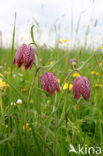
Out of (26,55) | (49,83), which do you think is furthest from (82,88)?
(26,55)

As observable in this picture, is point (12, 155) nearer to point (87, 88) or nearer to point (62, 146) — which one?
point (62, 146)

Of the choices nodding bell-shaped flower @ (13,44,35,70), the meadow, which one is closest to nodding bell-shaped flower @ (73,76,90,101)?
the meadow

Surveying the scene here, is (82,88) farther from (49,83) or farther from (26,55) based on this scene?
(26,55)

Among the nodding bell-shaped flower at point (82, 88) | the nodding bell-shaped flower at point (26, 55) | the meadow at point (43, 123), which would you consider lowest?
the meadow at point (43, 123)

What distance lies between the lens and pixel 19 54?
74 cm

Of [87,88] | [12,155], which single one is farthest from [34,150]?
[87,88]

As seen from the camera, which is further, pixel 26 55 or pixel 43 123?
pixel 43 123

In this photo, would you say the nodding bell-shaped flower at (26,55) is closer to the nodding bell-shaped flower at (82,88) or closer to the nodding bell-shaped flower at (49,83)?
the nodding bell-shaped flower at (49,83)

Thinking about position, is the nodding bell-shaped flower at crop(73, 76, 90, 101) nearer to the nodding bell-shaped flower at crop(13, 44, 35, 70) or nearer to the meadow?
the meadow

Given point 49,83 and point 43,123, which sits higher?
point 49,83

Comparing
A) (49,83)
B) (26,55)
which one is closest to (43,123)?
(49,83)

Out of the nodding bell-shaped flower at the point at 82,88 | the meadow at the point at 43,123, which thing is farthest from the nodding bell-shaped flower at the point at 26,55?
the nodding bell-shaped flower at the point at 82,88

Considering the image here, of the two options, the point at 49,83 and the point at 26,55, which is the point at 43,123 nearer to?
the point at 49,83

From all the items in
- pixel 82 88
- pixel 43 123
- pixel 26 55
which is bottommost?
pixel 43 123
